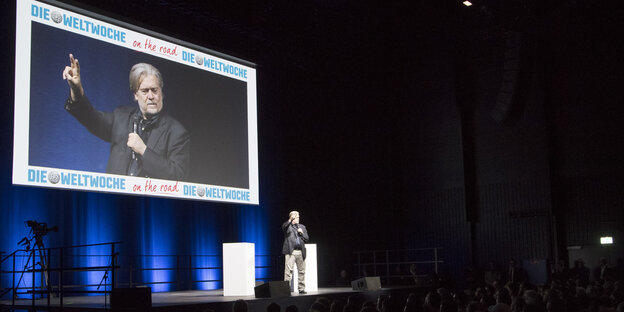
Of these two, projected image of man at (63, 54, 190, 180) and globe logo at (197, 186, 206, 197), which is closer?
projected image of man at (63, 54, 190, 180)

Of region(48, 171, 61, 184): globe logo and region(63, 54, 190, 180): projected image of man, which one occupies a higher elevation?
region(63, 54, 190, 180): projected image of man

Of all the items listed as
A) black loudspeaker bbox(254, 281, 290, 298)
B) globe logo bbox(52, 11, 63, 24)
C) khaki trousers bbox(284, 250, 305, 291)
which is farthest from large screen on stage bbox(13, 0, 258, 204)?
black loudspeaker bbox(254, 281, 290, 298)

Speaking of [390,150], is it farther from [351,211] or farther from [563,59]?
[563,59]

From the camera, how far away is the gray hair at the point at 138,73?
11672 millimetres

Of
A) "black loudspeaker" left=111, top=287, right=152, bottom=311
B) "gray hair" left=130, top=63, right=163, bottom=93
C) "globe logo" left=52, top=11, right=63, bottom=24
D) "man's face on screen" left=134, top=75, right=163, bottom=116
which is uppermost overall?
"globe logo" left=52, top=11, right=63, bottom=24

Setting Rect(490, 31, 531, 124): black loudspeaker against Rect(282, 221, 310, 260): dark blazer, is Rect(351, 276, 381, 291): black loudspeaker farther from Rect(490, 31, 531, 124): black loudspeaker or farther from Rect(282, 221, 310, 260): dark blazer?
Rect(490, 31, 531, 124): black loudspeaker

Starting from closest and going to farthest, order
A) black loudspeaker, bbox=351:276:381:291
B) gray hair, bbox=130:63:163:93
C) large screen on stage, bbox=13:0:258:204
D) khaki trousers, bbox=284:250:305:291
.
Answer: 1. large screen on stage, bbox=13:0:258:204
2. khaki trousers, bbox=284:250:305:291
3. black loudspeaker, bbox=351:276:381:291
4. gray hair, bbox=130:63:163:93

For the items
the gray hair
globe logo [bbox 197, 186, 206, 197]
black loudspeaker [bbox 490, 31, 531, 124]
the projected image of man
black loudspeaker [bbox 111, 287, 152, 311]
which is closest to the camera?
black loudspeaker [bbox 111, 287, 152, 311]

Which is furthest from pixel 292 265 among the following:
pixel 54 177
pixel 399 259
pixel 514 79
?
pixel 514 79

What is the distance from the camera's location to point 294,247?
34.3 feet

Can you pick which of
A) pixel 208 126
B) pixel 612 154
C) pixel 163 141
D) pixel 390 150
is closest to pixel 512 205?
pixel 612 154

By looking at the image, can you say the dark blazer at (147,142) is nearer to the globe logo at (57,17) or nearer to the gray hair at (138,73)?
the gray hair at (138,73)

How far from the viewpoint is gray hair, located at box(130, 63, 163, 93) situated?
1167 cm

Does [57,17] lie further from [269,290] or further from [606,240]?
[606,240]
